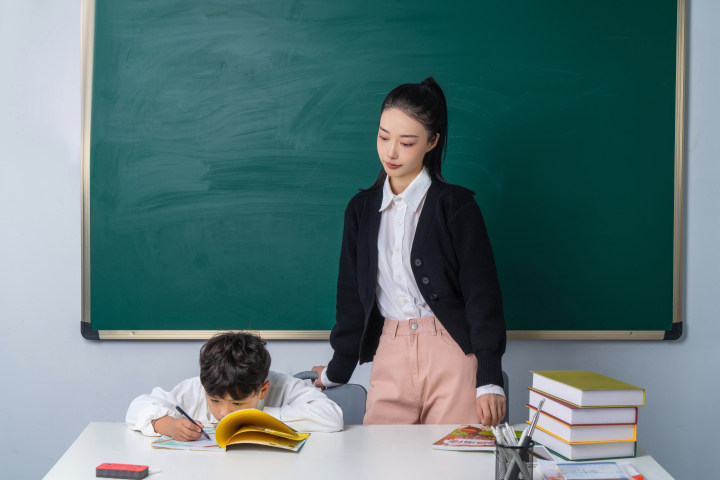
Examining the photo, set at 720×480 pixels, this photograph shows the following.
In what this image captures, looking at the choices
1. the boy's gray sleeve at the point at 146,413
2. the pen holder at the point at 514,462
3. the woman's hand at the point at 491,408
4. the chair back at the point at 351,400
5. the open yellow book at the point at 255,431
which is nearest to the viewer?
the pen holder at the point at 514,462

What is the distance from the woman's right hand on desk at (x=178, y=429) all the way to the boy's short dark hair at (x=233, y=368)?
0.57 ft

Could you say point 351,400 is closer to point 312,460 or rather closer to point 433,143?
point 312,460

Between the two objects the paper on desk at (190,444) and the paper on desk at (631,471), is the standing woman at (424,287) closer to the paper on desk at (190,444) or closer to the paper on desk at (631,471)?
the paper on desk at (631,471)

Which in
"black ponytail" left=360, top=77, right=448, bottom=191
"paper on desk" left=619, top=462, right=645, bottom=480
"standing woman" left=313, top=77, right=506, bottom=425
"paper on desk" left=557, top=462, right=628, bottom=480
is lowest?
"paper on desk" left=619, top=462, right=645, bottom=480

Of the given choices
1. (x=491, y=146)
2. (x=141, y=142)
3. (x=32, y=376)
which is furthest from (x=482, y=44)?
(x=32, y=376)

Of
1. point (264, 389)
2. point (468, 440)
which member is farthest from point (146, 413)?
point (468, 440)

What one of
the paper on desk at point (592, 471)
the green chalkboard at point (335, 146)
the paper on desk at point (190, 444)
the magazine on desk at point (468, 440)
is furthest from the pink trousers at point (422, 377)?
the green chalkboard at point (335, 146)

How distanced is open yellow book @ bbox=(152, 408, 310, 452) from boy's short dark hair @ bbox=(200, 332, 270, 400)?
20 centimetres

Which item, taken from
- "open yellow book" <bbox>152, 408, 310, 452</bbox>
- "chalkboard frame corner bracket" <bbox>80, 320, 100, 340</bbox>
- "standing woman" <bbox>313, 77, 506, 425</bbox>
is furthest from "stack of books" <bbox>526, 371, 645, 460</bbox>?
"chalkboard frame corner bracket" <bbox>80, 320, 100, 340</bbox>

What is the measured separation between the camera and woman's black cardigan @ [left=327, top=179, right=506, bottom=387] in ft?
4.74

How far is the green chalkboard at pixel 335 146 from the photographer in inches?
84.6

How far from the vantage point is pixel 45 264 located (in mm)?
2178

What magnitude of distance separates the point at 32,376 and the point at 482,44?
2238 mm

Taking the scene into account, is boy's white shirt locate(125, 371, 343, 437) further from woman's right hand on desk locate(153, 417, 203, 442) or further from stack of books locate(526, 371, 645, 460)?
stack of books locate(526, 371, 645, 460)
